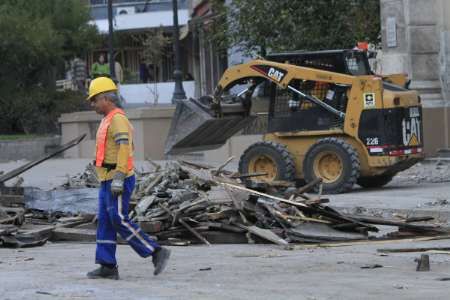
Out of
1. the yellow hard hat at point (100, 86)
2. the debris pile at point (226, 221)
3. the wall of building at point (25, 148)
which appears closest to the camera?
the yellow hard hat at point (100, 86)

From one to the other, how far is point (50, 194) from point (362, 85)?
5408 mm

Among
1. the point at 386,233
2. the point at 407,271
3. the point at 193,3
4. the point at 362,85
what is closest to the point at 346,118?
the point at 362,85

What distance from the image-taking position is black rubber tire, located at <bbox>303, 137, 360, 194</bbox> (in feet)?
54.5

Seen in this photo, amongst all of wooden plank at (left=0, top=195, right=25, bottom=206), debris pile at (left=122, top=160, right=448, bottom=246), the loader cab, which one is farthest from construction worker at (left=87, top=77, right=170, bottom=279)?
the loader cab

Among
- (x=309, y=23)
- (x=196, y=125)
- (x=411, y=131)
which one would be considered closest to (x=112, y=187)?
(x=196, y=125)

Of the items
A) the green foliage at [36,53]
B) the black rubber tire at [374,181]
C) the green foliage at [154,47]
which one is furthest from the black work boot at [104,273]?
the green foliage at [154,47]

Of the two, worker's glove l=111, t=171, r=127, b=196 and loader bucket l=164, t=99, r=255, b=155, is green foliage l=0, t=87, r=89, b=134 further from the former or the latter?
worker's glove l=111, t=171, r=127, b=196

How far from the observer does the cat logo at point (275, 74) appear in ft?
56.1

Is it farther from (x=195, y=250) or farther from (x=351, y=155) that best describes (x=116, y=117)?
(x=351, y=155)

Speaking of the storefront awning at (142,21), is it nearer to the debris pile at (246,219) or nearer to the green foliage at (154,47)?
the green foliage at (154,47)

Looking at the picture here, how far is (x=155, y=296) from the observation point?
7.89 m

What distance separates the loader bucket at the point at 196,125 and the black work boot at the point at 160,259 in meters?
8.15

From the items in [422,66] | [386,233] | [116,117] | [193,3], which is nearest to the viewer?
[116,117]

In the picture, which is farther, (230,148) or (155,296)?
(230,148)
